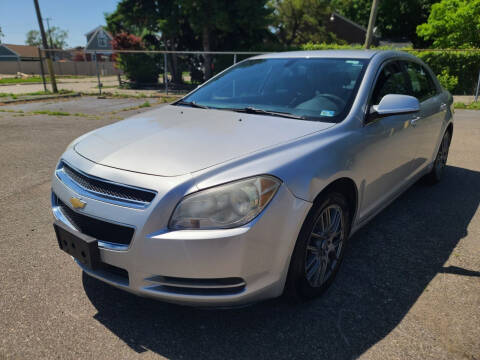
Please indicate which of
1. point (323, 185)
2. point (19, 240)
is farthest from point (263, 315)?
point (19, 240)

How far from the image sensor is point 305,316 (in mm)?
2340

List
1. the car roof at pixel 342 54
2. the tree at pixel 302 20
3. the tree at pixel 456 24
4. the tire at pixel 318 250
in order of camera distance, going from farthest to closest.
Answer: the tree at pixel 302 20
the tree at pixel 456 24
the car roof at pixel 342 54
the tire at pixel 318 250

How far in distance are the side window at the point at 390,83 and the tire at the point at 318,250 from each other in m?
1.02

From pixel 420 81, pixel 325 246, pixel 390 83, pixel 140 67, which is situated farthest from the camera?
pixel 140 67

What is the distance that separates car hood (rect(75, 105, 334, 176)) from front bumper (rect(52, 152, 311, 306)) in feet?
0.49

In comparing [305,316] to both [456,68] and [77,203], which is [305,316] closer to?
[77,203]

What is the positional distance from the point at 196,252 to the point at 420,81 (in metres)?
3.41

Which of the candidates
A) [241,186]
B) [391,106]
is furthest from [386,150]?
[241,186]

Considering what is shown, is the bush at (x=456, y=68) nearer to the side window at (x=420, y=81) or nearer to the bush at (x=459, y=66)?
the bush at (x=459, y=66)

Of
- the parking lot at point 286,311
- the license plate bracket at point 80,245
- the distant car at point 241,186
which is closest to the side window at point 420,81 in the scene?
the distant car at point 241,186

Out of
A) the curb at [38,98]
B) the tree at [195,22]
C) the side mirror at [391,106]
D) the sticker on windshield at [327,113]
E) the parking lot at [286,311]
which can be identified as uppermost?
the tree at [195,22]

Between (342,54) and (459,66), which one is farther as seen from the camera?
(459,66)

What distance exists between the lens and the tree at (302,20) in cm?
3138

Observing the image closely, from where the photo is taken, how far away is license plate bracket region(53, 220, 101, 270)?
201 cm
